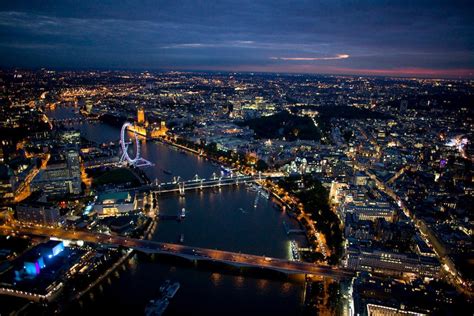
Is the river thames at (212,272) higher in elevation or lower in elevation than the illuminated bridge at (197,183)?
lower

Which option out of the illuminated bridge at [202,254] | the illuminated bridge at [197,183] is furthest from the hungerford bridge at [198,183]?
the illuminated bridge at [202,254]

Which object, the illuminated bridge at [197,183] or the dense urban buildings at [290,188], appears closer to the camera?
the dense urban buildings at [290,188]

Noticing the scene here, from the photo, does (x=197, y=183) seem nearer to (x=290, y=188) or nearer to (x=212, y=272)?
(x=290, y=188)

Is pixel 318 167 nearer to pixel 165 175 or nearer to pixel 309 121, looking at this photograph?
pixel 165 175

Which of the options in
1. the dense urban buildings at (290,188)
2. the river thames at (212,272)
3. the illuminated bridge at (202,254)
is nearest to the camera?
the river thames at (212,272)

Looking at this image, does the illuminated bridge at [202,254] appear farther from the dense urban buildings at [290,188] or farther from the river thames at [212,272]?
the river thames at [212,272]

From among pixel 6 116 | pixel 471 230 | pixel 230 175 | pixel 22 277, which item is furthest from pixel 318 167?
pixel 6 116
